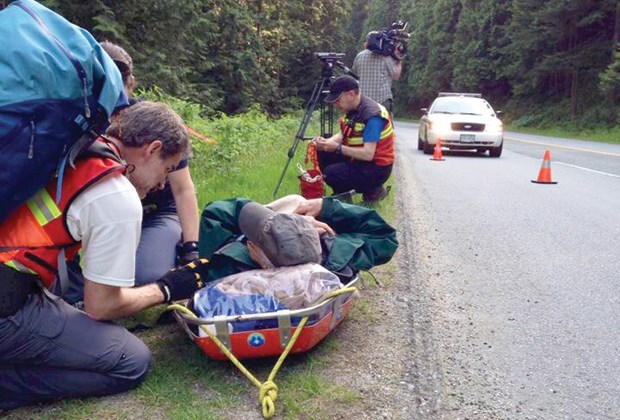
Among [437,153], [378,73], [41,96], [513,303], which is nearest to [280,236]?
[41,96]

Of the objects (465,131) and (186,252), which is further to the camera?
(465,131)

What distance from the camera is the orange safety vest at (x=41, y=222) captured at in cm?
221

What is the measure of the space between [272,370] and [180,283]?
0.64 metres

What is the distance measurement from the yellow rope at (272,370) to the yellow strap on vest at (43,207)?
0.70 m

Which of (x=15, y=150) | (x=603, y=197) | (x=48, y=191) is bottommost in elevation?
(x=603, y=197)

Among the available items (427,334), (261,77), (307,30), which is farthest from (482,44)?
(427,334)

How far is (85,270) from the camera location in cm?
233

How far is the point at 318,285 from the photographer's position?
2768mm

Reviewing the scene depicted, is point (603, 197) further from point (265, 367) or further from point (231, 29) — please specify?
point (231, 29)

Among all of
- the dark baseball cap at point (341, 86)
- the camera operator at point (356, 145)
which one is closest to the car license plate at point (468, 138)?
the camera operator at point (356, 145)

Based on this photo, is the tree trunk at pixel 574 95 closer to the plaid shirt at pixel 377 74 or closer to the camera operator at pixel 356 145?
the plaid shirt at pixel 377 74

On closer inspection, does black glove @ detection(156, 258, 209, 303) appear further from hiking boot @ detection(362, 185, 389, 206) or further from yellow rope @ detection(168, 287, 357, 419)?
hiking boot @ detection(362, 185, 389, 206)

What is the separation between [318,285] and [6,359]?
1.35m

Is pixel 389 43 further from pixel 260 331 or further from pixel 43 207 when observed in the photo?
pixel 43 207
